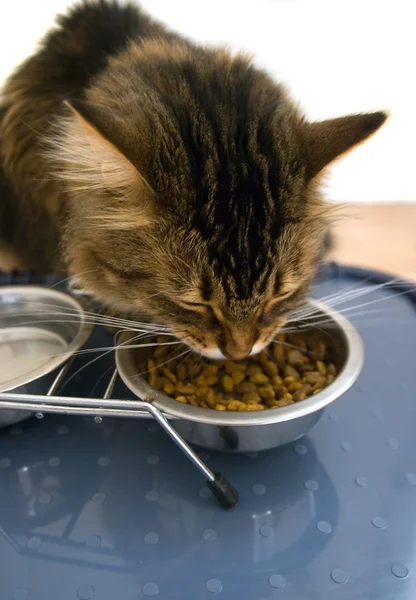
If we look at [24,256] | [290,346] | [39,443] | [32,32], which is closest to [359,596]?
[290,346]

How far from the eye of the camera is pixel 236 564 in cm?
73

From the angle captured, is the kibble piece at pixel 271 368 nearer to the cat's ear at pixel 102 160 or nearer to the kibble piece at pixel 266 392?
the kibble piece at pixel 266 392

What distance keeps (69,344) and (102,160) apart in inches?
16.0

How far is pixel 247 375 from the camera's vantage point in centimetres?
95

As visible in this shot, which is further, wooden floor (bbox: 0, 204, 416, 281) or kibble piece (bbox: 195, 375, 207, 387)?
wooden floor (bbox: 0, 204, 416, 281)

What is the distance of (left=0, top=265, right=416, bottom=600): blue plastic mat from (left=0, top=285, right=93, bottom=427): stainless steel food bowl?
125 mm

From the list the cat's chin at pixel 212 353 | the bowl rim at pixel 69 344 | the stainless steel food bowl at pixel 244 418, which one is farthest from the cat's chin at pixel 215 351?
the bowl rim at pixel 69 344

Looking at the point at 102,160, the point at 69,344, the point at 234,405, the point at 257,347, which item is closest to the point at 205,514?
the point at 234,405

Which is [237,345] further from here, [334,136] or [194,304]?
[334,136]

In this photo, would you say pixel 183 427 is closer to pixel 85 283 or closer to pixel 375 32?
pixel 85 283

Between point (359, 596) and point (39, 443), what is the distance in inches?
22.6

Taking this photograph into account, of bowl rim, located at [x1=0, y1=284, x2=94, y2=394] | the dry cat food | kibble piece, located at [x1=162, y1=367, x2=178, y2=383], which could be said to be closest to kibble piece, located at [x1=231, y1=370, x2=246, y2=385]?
the dry cat food

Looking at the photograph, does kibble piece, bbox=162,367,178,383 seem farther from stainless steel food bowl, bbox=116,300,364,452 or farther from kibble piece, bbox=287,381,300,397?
kibble piece, bbox=287,381,300,397

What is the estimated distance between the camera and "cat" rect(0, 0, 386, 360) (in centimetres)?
74
